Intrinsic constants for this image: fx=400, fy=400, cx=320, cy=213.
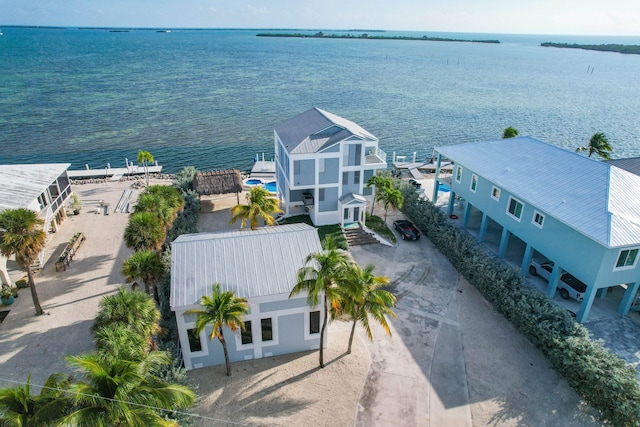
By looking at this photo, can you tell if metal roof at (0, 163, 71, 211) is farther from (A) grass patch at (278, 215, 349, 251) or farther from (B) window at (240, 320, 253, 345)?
(B) window at (240, 320, 253, 345)

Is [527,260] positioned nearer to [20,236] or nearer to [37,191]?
[20,236]

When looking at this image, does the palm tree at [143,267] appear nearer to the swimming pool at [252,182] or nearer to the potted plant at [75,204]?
the potted plant at [75,204]

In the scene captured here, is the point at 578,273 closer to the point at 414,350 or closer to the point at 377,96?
the point at 414,350

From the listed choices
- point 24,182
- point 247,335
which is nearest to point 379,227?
point 247,335

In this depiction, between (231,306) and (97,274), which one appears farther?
(97,274)

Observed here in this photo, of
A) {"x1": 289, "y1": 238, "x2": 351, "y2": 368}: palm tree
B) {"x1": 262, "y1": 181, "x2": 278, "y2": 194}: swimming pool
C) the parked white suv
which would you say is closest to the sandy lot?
{"x1": 289, "y1": 238, "x2": 351, "y2": 368}: palm tree

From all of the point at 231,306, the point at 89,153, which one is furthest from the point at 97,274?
the point at 89,153
